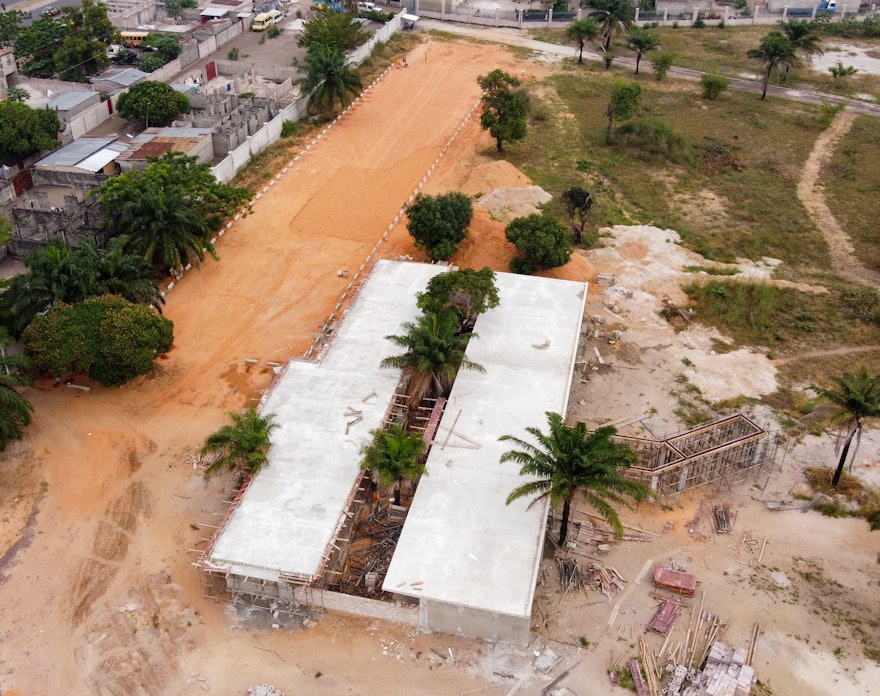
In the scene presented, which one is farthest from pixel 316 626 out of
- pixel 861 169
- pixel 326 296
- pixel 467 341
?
pixel 861 169

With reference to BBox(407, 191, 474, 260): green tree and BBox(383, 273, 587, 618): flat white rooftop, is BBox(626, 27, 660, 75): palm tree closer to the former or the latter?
BBox(407, 191, 474, 260): green tree

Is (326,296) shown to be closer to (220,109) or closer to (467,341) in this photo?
(467,341)

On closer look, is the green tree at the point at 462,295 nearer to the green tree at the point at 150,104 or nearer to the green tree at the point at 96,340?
the green tree at the point at 96,340

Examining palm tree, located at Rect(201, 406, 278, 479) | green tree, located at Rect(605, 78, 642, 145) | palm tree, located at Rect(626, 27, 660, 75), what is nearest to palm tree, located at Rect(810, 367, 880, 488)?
palm tree, located at Rect(201, 406, 278, 479)

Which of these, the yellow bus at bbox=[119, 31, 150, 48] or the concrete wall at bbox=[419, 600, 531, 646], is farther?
the yellow bus at bbox=[119, 31, 150, 48]

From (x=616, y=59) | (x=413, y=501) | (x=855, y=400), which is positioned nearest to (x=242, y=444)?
(x=413, y=501)

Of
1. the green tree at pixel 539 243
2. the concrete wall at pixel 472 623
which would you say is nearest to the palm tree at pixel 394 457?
the concrete wall at pixel 472 623
